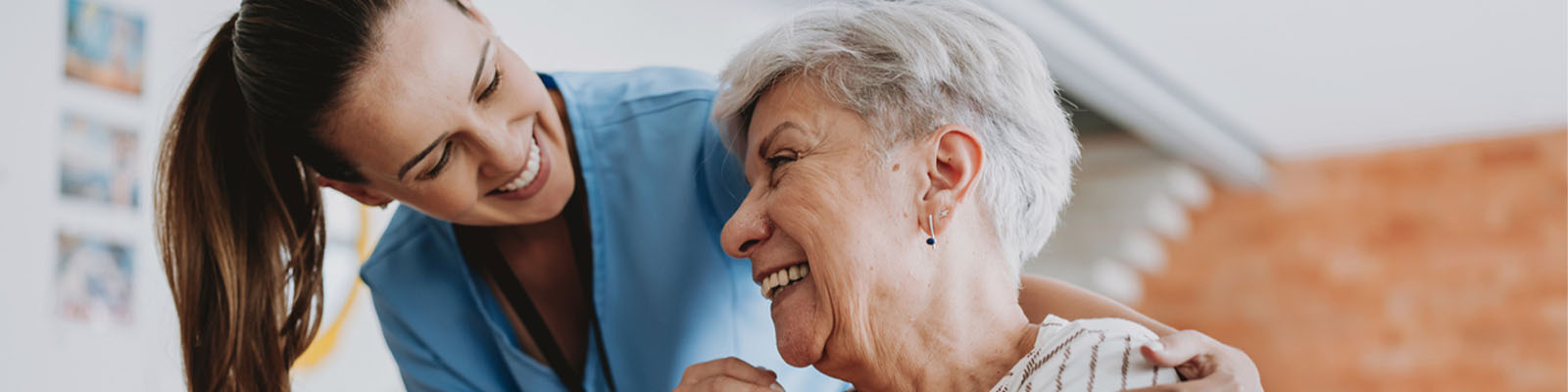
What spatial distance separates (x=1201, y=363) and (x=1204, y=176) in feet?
17.0

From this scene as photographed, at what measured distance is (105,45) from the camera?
2396mm

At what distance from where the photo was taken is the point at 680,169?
5.77ft

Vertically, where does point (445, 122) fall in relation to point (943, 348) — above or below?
above

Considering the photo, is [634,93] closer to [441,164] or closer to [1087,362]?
[441,164]

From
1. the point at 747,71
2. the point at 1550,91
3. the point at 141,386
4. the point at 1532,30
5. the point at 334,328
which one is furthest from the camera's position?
the point at 1550,91

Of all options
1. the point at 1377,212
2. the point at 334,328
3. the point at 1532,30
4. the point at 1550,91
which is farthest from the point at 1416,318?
A: the point at 334,328

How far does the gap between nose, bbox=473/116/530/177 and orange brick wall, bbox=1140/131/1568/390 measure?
5.25 m

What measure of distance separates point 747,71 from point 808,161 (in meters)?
0.17

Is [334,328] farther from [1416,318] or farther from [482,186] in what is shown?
[1416,318]

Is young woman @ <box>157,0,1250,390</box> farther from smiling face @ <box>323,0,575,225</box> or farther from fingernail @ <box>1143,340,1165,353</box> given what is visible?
fingernail @ <box>1143,340,1165,353</box>

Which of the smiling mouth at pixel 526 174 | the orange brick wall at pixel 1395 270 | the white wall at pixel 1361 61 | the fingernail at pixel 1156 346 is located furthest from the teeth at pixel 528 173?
the orange brick wall at pixel 1395 270

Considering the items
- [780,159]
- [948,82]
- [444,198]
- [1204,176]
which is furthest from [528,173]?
[1204,176]

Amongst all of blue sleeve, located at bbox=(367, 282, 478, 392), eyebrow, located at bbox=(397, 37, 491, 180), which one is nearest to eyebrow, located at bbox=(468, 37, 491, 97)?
eyebrow, located at bbox=(397, 37, 491, 180)

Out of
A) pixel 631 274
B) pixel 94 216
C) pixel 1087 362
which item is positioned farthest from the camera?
pixel 94 216
